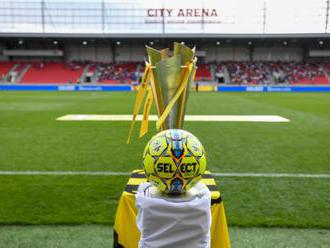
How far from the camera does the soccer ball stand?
192 centimetres

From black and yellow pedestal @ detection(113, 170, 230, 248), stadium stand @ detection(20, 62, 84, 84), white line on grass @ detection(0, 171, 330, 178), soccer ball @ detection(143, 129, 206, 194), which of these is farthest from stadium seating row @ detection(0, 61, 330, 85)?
soccer ball @ detection(143, 129, 206, 194)

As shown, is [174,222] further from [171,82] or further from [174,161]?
[171,82]

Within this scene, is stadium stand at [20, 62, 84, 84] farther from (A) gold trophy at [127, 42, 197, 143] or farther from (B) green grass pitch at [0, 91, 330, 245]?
(A) gold trophy at [127, 42, 197, 143]

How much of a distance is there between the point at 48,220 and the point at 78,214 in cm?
32

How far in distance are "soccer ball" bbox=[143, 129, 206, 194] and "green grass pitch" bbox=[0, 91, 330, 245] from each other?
6.97 ft

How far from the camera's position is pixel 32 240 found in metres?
3.54

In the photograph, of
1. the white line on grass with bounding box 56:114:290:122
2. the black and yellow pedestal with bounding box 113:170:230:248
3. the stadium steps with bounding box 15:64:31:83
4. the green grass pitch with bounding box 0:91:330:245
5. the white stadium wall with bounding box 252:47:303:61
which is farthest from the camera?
the white stadium wall with bounding box 252:47:303:61

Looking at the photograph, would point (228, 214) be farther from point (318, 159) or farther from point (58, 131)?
point (58, 131)

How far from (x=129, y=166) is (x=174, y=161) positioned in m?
4.60

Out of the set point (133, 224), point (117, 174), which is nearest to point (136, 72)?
point (117, 174)

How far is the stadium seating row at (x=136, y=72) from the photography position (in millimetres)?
44219

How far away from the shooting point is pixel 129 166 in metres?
6.44

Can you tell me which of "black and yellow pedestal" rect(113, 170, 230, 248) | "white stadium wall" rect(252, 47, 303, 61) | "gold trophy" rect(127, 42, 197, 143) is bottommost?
"black and yellow pedestal" rect(113, 170, 230, 248)

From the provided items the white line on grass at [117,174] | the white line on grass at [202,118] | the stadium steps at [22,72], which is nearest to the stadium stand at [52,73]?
the stadium steps at [22,72]
